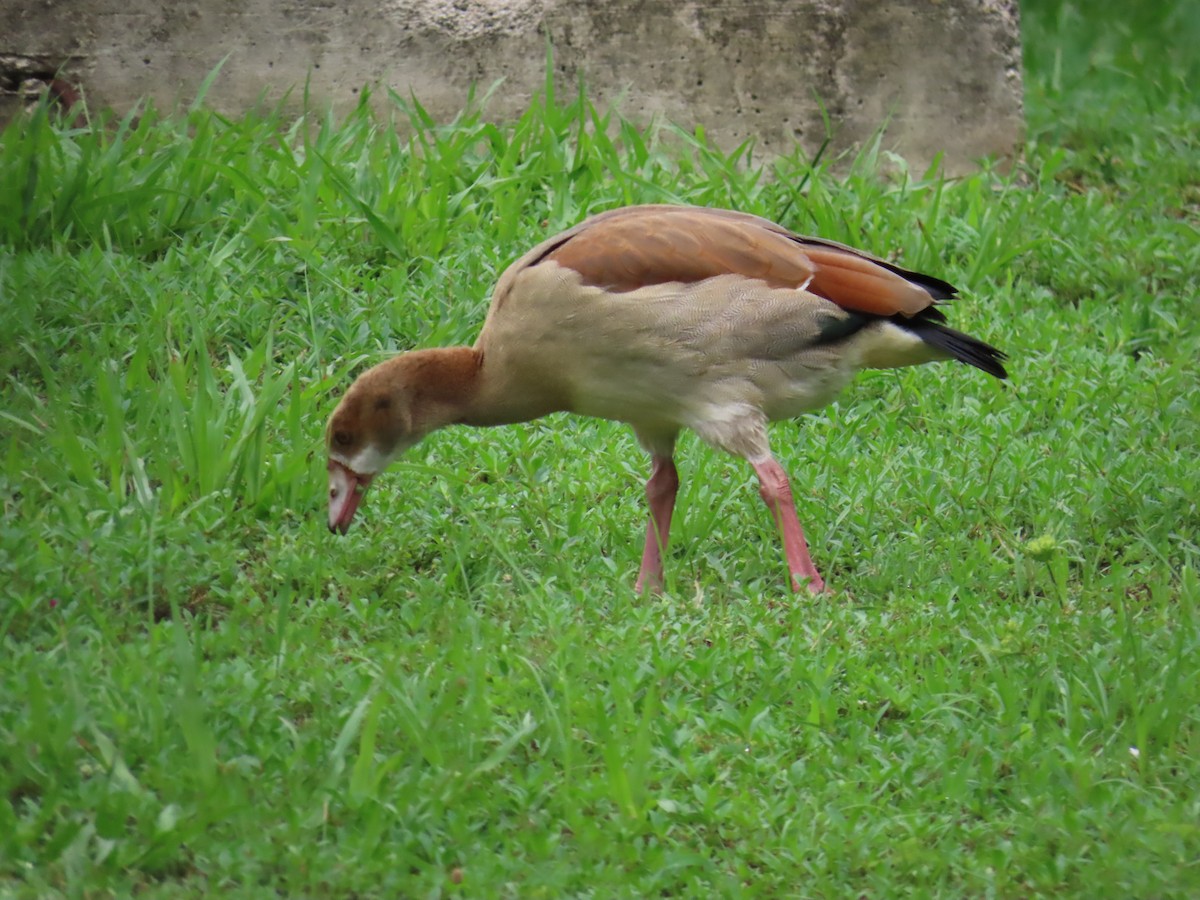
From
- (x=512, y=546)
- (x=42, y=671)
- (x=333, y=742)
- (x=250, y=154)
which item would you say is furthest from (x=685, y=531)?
(x=250, y=154)

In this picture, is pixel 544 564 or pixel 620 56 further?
pixel 620 56

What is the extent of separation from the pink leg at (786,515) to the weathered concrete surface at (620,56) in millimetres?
3416

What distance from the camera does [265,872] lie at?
328 cm

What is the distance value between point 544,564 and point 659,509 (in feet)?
1.59

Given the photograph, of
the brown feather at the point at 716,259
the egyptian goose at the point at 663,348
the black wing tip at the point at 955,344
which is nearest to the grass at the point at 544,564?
the egyptian goose at the point at 663,348

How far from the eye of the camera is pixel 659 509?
521 cm

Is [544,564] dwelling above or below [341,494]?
below

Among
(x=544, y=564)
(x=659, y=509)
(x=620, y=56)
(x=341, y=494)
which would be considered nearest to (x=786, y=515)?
(x=659, y=509)

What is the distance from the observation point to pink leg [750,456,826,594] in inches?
194

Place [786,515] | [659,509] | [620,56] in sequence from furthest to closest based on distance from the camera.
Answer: [620,56], [659,509], [786,515]

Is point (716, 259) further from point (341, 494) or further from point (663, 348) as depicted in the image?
point (341, 494)

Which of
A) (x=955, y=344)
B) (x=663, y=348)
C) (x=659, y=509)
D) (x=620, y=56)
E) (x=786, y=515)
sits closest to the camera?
(x=663, y=348)

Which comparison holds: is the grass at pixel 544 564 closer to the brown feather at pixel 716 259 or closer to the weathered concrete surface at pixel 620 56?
the weathered concrete surface at pixel 620 56

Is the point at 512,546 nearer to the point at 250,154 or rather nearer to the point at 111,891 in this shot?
the point at 111,891
